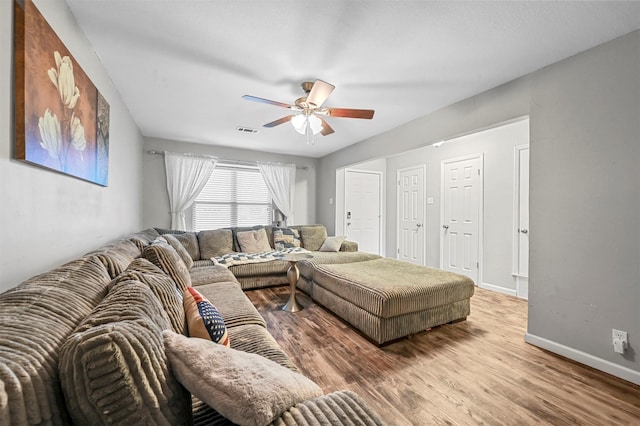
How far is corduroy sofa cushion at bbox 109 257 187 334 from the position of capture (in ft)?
3.43

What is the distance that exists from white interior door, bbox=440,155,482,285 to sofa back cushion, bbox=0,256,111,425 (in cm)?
448

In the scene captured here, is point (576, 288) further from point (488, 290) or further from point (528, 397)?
point (488, 290)

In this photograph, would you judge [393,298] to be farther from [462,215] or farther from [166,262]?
[462,215]

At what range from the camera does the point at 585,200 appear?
6.37ft

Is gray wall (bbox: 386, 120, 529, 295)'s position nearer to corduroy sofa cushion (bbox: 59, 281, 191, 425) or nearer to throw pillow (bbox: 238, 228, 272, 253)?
throw pillow (bbox: 238, 228, 272, 253)

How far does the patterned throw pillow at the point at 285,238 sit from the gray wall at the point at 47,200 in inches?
95.0

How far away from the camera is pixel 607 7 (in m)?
1.53

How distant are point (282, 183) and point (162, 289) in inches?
168

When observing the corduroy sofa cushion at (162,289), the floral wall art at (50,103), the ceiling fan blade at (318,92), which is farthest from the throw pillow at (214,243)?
the corduroy sofa cushion at (162,289)

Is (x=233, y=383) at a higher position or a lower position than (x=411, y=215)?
lower

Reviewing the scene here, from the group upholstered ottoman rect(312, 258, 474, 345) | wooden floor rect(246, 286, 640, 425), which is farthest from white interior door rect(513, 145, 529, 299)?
upholstered ottoman rect(312, 258, 474, 345)

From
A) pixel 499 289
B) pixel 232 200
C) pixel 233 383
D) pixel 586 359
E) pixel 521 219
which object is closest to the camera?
pixel 233 383

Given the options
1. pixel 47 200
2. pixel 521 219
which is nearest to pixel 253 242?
pixel 47 200

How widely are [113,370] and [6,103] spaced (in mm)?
1178
